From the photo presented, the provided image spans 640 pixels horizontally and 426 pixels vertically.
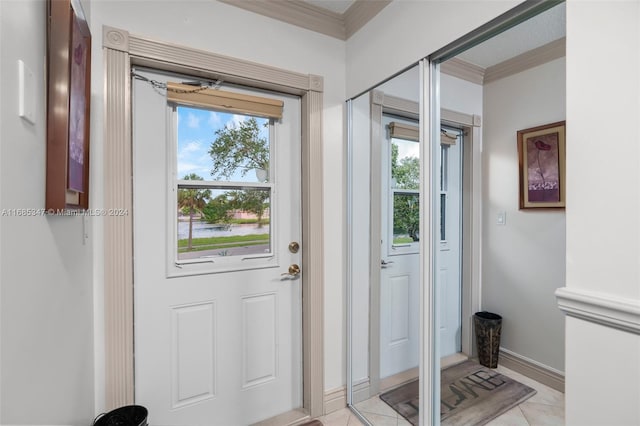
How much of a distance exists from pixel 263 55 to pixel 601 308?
188 centimetres

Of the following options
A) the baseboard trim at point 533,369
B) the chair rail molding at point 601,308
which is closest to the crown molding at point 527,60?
the chair rail molding at point 601,308

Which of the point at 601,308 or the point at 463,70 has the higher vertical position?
the point at 463,70

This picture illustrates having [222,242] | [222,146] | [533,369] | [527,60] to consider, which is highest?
[527,60]

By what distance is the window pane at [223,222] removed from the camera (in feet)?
5.61

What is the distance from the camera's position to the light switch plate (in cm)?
66

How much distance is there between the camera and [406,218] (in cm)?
166

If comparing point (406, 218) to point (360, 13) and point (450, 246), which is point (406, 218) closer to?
point (450, 246)

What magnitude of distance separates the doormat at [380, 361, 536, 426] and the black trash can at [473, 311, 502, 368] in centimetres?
4

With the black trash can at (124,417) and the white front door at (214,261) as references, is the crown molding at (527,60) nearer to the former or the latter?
the white front door at (214,261)

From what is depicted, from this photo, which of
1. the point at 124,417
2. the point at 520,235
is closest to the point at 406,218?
the point at 520,235

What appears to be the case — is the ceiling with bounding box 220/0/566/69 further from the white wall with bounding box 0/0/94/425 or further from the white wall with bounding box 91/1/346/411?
the white wall with bounding box 0/0/94/425

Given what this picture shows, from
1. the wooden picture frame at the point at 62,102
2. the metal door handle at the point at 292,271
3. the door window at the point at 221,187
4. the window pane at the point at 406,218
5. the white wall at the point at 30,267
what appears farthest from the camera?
the metal door handle at the point at 292,271

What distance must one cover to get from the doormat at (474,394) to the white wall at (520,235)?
150mm

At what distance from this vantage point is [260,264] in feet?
6.23
